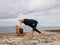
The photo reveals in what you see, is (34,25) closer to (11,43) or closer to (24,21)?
(24,21)

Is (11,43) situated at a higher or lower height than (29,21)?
lower

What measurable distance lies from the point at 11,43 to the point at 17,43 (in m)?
0.24

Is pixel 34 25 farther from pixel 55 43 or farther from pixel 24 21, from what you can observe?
pixel 55 43

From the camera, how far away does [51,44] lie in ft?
28.6

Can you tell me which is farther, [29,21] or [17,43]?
[29,21]

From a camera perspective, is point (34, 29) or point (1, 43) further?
point (34, 29)

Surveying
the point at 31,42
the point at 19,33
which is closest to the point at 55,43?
the point at 31,42

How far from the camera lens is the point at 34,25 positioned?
10.2 metres

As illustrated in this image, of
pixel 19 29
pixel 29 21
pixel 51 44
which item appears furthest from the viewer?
pixel 19 29

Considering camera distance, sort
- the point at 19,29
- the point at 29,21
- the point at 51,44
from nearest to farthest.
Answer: the point at 51,44 → the point at 29,21 → the point at 19,29

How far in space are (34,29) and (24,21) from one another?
64 cm

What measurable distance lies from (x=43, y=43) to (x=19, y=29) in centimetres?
242

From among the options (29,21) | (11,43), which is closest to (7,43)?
(11,43)

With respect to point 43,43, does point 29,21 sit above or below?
above
